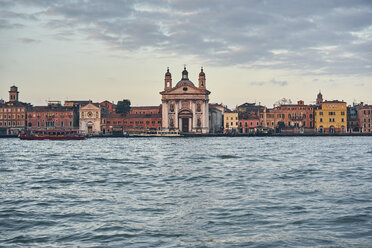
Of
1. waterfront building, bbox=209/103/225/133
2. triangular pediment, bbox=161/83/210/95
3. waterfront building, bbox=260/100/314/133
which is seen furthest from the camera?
waterfront building, bbox=209/103/225/133

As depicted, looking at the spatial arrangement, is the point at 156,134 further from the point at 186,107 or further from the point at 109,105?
the point at 109,105

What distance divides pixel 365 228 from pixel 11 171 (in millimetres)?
18962

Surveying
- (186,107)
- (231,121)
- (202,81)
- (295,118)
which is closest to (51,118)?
(186,107)

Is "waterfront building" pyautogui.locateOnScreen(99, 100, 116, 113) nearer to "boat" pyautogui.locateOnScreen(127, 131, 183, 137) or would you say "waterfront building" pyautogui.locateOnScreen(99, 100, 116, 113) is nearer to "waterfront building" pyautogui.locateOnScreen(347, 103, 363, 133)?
"boat" pyautogui.locateOnScreen(127, 131, 183, 137)

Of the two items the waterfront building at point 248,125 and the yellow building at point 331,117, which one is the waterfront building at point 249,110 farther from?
the yellow building at point 331,117

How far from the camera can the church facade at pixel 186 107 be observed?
10019 centimetres

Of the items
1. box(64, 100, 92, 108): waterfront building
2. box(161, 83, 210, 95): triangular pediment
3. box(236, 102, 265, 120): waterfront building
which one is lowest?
box(236, 102, 265, 120): waterfront building

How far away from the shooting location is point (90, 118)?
103m

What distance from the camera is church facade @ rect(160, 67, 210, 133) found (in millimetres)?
100188

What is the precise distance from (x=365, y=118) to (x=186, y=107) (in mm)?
39253

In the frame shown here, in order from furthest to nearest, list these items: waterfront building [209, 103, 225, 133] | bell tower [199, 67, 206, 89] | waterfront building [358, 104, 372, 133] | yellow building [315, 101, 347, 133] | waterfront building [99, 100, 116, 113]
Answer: waterfront building [99, 100, 116, 113] → waterfront building [209, 103, 225, 133] → bell tower [199, 67, 206, 89] → yellow building [315, 101, 347, 133] → waterfront building [358, 104, 372, 133]

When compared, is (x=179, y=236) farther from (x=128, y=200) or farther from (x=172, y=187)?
(x=172, y=187)

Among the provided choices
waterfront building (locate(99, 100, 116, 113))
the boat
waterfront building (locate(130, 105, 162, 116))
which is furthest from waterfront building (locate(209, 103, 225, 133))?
waterfront building (locate(99, 100, 116, 113))

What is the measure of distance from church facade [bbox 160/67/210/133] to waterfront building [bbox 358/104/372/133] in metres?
34.0
